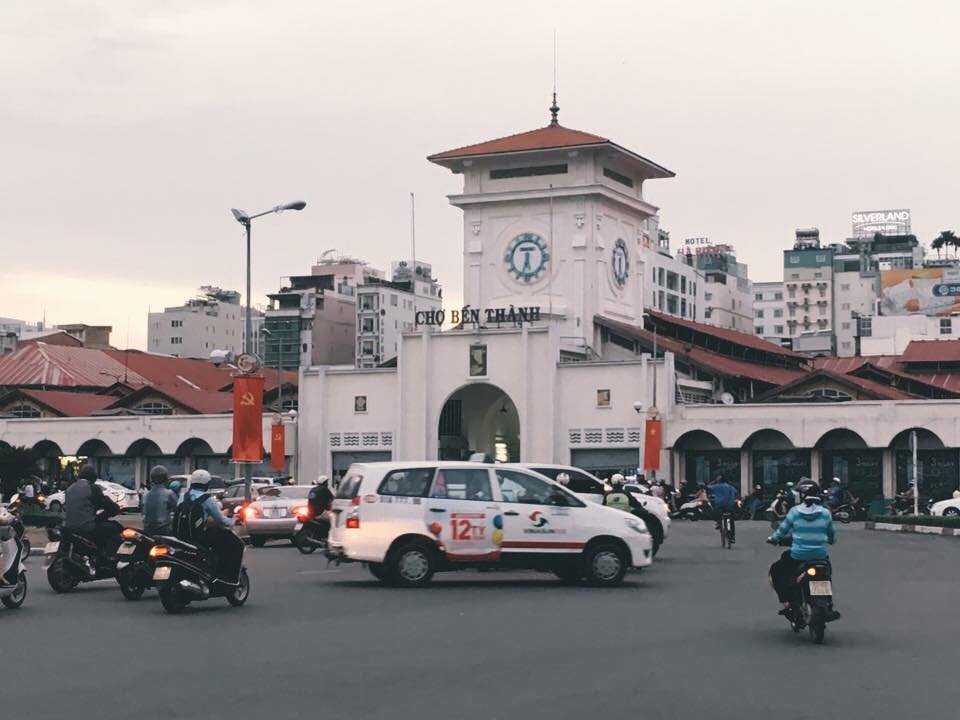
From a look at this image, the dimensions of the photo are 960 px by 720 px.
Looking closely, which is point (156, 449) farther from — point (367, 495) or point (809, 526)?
point (809, 526)

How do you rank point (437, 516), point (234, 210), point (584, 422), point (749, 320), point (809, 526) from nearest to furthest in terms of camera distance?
point (809, 526) → point (437, 516) → point (234, 210) → point (584, 422) → point (749, 320)

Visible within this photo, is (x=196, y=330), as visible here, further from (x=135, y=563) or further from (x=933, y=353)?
(x=135, y=563)

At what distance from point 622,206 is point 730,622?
57.5m

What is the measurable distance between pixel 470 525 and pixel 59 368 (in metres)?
66.8

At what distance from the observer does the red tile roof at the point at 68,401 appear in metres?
75.6

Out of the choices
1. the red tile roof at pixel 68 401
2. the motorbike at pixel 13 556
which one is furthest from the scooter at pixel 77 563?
the red tile roof at pixel 68 401

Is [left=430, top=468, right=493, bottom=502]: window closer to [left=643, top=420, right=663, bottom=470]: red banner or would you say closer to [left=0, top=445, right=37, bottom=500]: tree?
[left=0, top=445, right=37, bottom=500]: tree

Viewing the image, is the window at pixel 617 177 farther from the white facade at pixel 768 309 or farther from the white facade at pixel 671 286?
the white facade at pixel 768 309

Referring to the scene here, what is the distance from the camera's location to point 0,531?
1794cm

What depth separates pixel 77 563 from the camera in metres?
21.1

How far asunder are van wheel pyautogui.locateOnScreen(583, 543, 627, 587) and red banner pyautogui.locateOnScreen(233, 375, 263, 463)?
19613 mm

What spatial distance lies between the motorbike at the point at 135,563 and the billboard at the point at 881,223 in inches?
5884

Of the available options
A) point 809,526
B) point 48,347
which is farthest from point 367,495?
point 48,347

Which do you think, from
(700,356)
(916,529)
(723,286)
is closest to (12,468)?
(916,529)
